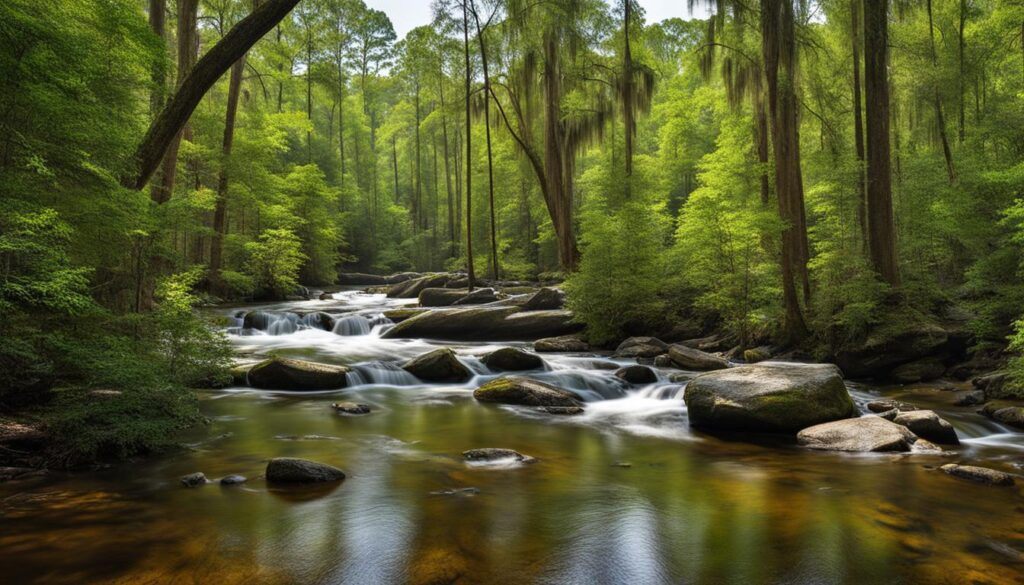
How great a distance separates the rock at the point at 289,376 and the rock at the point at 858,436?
9070 millimetres

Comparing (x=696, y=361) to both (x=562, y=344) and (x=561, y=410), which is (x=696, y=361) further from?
(x=561, y=410)

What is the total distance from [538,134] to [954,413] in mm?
24222

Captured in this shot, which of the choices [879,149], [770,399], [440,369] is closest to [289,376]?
[440,369]

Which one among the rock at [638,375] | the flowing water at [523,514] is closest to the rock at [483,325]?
the rock at [638,375]

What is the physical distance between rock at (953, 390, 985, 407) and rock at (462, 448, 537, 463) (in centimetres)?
853

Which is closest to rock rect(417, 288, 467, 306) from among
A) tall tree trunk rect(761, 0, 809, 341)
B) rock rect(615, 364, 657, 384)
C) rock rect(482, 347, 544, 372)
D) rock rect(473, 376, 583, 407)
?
rock rect(482, 347, 544, 372)

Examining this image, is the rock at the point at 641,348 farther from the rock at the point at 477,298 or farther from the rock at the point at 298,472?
the rock at the point at 298,472

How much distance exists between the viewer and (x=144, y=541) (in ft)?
13.9

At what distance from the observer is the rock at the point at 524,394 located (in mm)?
10492

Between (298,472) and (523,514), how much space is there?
2581 millimetres

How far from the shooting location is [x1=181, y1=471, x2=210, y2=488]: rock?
5.61m

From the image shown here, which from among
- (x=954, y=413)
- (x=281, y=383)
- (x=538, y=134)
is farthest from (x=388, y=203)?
(x=954, y=413)

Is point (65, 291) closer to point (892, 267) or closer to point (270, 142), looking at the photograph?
point (892, 267)

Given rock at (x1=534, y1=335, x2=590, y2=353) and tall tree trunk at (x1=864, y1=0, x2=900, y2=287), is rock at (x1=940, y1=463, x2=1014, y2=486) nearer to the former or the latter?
tall tree trunk at (x1=864, y1=0, x2=900, y2=287)
